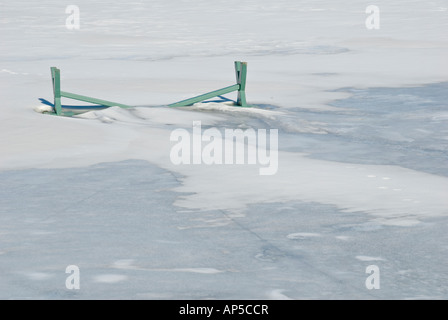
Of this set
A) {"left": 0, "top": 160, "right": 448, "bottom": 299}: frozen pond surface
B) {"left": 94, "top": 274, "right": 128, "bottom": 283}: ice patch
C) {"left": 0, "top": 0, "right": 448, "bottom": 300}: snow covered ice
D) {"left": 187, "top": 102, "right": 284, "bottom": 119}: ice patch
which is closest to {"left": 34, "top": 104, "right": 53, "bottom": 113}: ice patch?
{"left": 0, "top": 0, "right": 448, "bottom": 300}: snow covered ice

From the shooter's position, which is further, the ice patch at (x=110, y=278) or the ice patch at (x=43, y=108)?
the ice patch at (x=43, y=108)

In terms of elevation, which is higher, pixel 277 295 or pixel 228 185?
pixel 228 185

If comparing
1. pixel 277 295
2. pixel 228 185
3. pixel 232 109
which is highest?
pixel 232 109

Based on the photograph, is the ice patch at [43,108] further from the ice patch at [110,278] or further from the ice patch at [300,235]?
the ice patch at [110,278]

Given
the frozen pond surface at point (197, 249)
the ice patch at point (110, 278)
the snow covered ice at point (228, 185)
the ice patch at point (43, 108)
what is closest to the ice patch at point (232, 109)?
the snow covered ice at point (228, 185)

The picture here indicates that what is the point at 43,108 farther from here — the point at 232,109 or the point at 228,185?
the point at 228,185

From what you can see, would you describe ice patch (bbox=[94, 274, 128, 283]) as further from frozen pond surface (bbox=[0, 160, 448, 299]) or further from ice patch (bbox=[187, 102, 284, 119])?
ice patch (bbox=[187, 102, 284, 119])

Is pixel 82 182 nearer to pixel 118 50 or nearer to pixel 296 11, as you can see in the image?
pixel 118 50

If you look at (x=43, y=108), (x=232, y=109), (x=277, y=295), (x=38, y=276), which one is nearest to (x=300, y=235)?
(x=277, y=295)

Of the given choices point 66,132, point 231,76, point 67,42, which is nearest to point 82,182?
point 66,132
